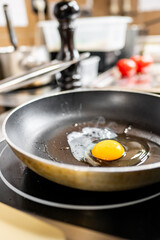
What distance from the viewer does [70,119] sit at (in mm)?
735

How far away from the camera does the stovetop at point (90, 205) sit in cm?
35

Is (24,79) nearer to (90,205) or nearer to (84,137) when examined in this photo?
(84,137)

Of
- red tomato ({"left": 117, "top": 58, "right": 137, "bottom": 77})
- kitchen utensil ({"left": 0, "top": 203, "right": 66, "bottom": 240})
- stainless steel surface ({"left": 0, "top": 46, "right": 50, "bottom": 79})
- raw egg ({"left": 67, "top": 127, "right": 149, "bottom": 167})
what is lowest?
kitchen utensil ({"left": 0, "top": 203, "right": 66, "bottom": 240})

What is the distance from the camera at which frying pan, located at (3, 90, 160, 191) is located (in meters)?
0.36

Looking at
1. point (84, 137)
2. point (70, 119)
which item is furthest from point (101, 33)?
point (84, 137)

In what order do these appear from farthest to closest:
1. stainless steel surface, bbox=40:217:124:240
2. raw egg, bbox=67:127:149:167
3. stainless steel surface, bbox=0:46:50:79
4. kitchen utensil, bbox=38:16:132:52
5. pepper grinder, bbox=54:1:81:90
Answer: kitchen utensil, bbox=38:16:132:52 < stainless steel surface, bbox=0:46:50:79 < pepper grinder, bbox=54:1:81:90 < raw egg, bbox=67:127:149:167 < stainless steel surface, bbox=40:217:124:240

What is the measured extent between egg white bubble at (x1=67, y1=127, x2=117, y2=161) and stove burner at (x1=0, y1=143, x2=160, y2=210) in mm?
114

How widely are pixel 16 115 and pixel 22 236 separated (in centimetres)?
31

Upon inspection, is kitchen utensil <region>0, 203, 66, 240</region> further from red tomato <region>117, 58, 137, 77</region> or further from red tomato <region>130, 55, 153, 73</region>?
red tomato <region>130, 55, 153, 73</region>

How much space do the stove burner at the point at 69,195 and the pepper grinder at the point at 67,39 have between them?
0.55 metres

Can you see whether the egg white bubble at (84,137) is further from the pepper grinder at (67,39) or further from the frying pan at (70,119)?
the pepper grinder at (67,39)

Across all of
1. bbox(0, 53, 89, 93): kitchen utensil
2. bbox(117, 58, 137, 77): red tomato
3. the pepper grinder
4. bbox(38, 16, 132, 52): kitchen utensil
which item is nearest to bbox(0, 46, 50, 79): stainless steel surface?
the pepper grinder

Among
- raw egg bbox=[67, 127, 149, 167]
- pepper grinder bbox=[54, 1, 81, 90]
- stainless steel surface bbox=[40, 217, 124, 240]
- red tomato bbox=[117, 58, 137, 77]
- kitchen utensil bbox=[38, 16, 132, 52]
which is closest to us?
stainless steel surface bbox=[40, 217, 124, 240]

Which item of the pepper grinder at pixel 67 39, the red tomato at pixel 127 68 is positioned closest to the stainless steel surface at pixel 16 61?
the pepper grinder at pixel 67 39
